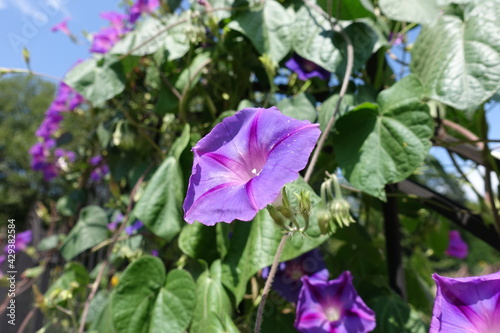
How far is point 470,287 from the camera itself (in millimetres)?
472

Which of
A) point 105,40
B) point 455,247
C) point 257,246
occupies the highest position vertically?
point 105,40

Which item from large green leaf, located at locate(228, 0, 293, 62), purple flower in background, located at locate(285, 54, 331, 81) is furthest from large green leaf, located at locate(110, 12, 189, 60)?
purple flower in background, located at locate(285, 54, 331, 81)

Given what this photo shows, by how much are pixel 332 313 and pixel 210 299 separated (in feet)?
0.73

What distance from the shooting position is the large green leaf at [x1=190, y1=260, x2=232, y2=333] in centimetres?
77

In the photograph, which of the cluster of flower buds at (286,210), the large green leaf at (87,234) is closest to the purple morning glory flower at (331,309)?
the cluster of flower buds at (286,210)

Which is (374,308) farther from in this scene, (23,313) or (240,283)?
(23,313)

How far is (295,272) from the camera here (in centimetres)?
90

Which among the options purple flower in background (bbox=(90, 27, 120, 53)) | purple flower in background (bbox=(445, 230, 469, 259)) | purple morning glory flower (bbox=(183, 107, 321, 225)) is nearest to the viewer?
purple morning glory flower (bbox=(183, 107, 321, 225))

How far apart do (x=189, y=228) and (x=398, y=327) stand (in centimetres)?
45

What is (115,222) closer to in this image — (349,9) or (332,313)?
(332,313)

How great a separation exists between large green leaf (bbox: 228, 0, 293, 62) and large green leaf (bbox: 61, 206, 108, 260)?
2.48 ft

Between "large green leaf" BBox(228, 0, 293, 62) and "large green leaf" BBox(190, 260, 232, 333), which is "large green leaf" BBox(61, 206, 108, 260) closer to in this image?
"large green leaf" BBox(190, 260, 232, 333)

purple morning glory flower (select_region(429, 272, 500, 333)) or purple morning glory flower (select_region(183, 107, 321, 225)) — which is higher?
purple morning glory flower (select_region(183, 107, 321, 225))

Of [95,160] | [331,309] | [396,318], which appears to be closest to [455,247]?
[396,318]
